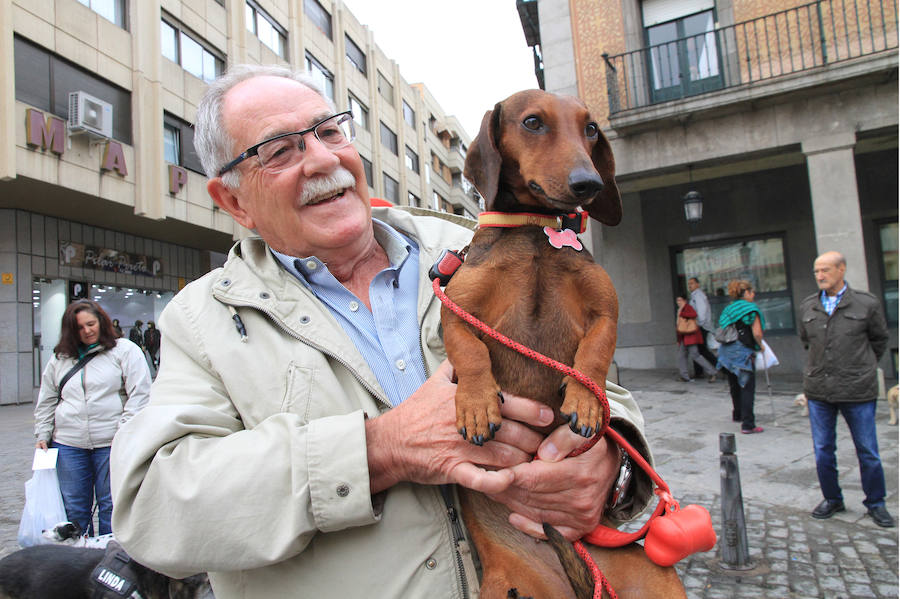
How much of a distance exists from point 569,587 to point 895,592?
3305 mm

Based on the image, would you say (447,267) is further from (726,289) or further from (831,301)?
(726,289)

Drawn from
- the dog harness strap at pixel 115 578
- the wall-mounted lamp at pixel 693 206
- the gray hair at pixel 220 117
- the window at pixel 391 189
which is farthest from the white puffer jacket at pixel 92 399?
the window at pixel 391 189

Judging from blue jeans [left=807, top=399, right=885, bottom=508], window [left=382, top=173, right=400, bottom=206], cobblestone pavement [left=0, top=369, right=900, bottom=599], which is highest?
window [left=382, top=173, right=400, bottom=206]

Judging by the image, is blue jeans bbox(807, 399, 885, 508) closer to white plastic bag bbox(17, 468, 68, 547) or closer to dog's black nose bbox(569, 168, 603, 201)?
dog's black nose bbox(569, 168, 603, 201)

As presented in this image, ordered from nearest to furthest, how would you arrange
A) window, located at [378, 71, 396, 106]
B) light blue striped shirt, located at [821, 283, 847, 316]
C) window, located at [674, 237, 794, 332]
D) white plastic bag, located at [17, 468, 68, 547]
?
white plastic bag, located at [17, 468, 68, 547] → light blue striped shirt, located at [821, 283, 847, 316] → window, located at [674, 237, 794, 332] → window, located at [378, 71, 396, 106]

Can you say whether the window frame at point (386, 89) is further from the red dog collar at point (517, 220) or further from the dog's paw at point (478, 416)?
the dog's paw at point (478, 416)

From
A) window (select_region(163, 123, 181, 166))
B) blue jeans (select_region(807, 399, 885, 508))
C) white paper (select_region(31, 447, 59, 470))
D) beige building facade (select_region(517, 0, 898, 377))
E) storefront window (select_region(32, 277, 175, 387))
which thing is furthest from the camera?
window (select_region(163, 123, 181, 166))

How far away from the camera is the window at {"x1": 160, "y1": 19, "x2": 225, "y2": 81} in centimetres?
1630

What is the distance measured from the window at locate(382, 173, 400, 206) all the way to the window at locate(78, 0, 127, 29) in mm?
16200

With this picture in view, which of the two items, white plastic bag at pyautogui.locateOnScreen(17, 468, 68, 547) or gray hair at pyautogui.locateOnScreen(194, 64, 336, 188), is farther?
white plastic bag at pyautogui.locateOnScreen(17, 468, 68, 547)

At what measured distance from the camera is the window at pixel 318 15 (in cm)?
2434

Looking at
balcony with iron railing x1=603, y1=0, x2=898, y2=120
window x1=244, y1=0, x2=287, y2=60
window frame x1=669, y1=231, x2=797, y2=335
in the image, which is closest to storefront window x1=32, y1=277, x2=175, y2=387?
window x1=244, y1=0, x2=287, y2=60

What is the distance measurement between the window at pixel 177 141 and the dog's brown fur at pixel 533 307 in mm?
16706

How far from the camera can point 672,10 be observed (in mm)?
11773
